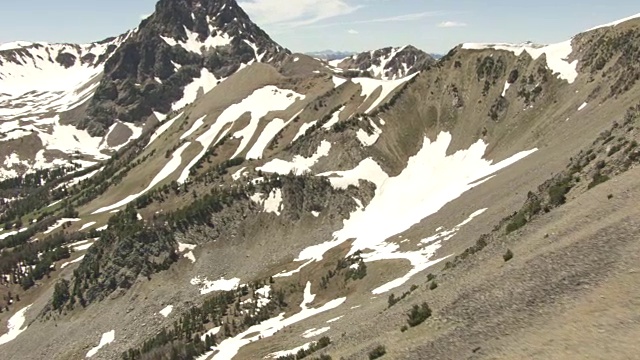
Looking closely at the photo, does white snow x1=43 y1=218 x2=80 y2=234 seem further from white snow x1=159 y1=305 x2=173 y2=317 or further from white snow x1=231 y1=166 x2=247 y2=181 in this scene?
white snow x1=159 y1=305 x2=173 y2=317

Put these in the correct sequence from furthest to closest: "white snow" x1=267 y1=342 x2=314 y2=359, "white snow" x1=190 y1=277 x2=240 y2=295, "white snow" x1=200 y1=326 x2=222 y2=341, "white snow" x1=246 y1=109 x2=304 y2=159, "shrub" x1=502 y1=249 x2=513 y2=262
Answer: "white snow" x1=246 y1=109 x2=304 y2=159 < "white snow" x1=190 y1=277 x2=240 y2=295 < "white snow" x1=200 y1=326 x2=222 y2=341 < "white snow" x1=267 y1=342 x2=314 y2=359 < "shrub" x1=502 y1=249 x2=513 y2=262

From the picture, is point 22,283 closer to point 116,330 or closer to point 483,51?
point 116,330

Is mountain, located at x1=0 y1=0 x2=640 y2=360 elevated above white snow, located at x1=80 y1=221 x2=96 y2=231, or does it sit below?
below

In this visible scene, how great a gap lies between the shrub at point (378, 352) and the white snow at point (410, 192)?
42.1 meters

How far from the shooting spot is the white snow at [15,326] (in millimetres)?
93812

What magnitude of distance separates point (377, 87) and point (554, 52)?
168 feet

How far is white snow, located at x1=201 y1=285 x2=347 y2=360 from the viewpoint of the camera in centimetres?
5540

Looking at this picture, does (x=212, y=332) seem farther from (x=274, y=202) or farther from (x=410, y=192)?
(x=410, y=192)

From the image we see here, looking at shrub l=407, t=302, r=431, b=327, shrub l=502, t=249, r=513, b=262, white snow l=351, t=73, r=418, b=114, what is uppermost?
white snow l=351, t=73, r=418, b=114

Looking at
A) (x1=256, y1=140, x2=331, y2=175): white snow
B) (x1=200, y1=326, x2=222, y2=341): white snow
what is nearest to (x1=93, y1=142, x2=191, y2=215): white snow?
(x1=256, y1=140, x2=331, y2=175): white snow

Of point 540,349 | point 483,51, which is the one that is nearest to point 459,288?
point 540,349

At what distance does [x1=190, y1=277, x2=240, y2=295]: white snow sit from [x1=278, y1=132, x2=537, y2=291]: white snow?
1230 centimetres

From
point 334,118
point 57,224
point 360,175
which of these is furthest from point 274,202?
point 57,224

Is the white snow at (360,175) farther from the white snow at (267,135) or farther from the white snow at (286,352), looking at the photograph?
the white snow at (286,352)
